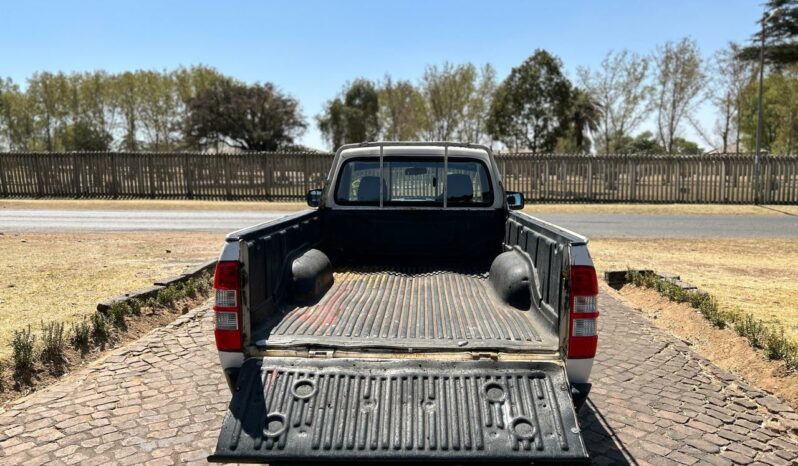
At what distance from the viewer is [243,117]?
4512 cm

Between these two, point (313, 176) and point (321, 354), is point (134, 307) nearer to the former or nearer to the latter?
point (321, 354)

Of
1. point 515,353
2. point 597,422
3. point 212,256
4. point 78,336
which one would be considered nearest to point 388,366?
point 515,353

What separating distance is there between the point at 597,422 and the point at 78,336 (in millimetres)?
4628

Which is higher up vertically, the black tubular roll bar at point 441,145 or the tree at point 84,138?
the tree at point 84,138

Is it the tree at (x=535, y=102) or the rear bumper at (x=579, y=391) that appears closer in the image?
the rear bumper at (x=579, y=391)

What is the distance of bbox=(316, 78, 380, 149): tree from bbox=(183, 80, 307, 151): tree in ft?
22.1

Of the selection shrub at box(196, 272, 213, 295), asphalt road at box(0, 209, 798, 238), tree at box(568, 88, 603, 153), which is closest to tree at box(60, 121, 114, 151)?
asphalt road at box(0, 209, 798, 238)

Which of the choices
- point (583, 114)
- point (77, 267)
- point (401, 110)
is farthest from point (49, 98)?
point (77, 267)

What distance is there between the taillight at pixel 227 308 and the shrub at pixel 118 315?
329 cm

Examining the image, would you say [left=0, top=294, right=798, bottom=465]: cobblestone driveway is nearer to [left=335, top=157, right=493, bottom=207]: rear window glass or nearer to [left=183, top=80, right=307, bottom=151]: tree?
[left=335, top=157, right=493, bottom=207]: rear window glass

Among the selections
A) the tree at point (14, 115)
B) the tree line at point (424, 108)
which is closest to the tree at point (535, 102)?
the tree line at point (424, 108)

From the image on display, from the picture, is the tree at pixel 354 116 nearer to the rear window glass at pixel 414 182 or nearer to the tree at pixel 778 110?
the tree at pixel 778 110

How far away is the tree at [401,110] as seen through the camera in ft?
168

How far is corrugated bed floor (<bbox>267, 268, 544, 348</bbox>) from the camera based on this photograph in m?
3.25
